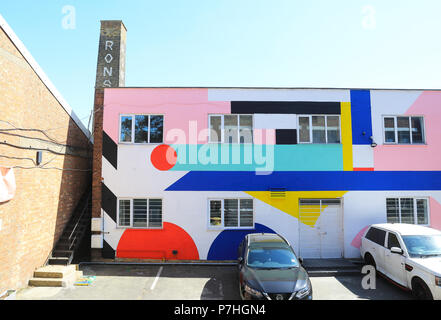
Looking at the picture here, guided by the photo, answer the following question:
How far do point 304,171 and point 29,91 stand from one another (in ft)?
32.5

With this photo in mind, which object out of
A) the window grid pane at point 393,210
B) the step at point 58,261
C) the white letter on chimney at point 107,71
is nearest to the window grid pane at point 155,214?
the step at point 58,261

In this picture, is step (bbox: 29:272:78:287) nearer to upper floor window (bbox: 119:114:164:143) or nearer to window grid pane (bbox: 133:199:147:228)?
window grid pane (bbox: 133:199:147:228)

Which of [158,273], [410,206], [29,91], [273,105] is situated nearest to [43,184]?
[29,91]

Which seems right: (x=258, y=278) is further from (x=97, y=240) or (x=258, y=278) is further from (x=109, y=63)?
(x=109, y=63)

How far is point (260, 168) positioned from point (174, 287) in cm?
533

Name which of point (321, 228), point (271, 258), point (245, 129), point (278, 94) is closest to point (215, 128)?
point (245, 129)

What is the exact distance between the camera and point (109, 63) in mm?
19484

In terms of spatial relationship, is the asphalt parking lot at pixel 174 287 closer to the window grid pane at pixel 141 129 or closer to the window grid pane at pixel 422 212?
the window grid pane at pixel 422 212

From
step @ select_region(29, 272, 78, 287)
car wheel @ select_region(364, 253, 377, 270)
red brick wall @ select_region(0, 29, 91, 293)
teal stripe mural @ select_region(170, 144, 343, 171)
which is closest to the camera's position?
red brick wall @ select_region(0, 29, 91, 293)

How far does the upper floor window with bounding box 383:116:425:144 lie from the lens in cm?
1188

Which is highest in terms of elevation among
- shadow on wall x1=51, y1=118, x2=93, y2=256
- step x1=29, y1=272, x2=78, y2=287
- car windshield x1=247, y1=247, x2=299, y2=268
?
shadow on wall x1=51, y1=118, x2=93, y2=256

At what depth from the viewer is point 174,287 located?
8828 mm

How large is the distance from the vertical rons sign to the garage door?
14906 mm

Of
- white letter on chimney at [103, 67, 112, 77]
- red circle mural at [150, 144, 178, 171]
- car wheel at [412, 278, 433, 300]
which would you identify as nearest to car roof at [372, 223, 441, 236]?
car wheel at [412, 278, 433, 300]
